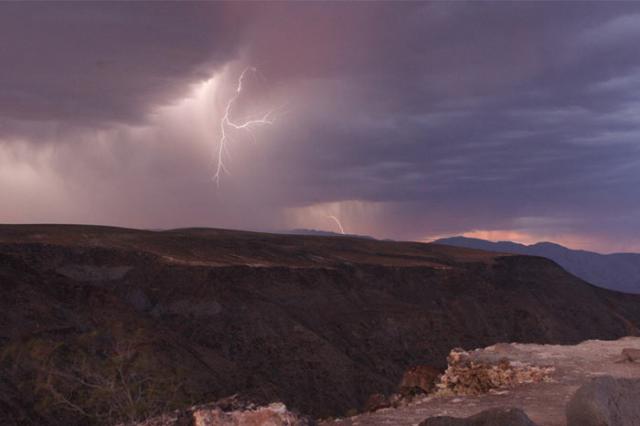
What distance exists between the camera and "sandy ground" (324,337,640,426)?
12.6 meters

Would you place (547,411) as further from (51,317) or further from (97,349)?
(51,317)

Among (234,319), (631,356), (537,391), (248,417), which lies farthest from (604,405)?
(234,319)

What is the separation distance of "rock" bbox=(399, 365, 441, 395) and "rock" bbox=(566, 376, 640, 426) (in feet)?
22.7

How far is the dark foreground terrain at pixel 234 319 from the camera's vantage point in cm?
3161

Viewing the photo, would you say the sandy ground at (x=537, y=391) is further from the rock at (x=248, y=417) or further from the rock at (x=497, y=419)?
the rock at (x=248, y=417)

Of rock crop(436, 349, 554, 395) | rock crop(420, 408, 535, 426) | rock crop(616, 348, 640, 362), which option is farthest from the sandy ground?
rock crop(420, 408, 535, 426)

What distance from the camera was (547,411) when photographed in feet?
41.0

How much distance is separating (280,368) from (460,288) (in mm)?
38002

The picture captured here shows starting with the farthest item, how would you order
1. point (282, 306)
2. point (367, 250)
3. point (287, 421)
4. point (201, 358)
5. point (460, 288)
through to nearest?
point (367, 250), point (460, 288), point (282, 306), point (201, 358), point (287, 421)

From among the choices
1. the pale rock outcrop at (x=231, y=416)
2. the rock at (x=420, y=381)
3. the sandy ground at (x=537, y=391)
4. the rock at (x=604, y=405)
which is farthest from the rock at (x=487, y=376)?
the pale rock outcrop at (x=231, y=416)

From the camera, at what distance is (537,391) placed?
1436 cm

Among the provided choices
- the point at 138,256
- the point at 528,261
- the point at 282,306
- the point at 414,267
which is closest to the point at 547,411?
the point at 282,306

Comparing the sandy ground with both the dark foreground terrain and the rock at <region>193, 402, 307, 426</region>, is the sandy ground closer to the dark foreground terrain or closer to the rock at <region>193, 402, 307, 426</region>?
the rock at <region>193, 402, 307, 426</region>

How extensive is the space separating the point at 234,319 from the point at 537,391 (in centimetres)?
4095
